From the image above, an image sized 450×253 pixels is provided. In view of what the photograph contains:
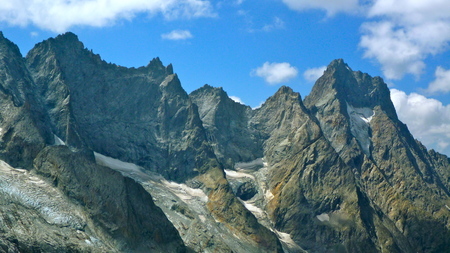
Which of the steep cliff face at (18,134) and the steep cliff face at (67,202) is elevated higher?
the steep cliff face at (18,134)

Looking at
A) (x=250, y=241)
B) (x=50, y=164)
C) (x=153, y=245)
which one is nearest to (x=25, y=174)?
(x=50, y=164)

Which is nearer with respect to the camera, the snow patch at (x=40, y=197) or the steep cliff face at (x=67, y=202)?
the steep cliff face at (x=67, y=202)

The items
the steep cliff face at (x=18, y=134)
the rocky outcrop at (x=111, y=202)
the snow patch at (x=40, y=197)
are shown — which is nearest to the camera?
the snow patch at (x=40, y=197)

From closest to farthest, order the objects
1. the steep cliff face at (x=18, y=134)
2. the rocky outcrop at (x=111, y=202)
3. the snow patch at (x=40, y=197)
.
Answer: the snow patch at (x=40, y=197) < the rocky outcrop at (x=111, y=202) < the steep cliff face at (x=18, y=134)

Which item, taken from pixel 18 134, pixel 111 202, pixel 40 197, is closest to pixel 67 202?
pixel 40 197

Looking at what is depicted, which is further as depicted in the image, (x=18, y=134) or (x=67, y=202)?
(x=18, y=134)

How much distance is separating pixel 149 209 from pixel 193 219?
30113 millimetres

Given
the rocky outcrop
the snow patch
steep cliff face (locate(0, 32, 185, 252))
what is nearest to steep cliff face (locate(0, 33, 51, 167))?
steep cliff face (locate(0, 32, 185, 252))

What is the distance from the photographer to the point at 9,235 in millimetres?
123500

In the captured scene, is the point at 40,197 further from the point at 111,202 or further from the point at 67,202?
the point at 111,202

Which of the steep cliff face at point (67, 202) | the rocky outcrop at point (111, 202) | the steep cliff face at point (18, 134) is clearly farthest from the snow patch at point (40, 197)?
the steep cliff face at point (18, 134)

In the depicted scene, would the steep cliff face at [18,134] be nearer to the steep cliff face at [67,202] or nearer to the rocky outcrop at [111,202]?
the steep cliff face at [67,202]

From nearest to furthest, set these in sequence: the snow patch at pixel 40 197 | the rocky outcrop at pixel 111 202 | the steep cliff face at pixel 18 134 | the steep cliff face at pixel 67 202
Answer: the steep cliff face at pixel 67 202 < the snow patch at pixel 40 197 < the rocky outcrop at pixel 111 202 < the steep cliff face at pixel 18 134

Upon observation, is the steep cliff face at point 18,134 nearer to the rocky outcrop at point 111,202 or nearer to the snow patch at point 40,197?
the rocky outcrop at point 111,202
